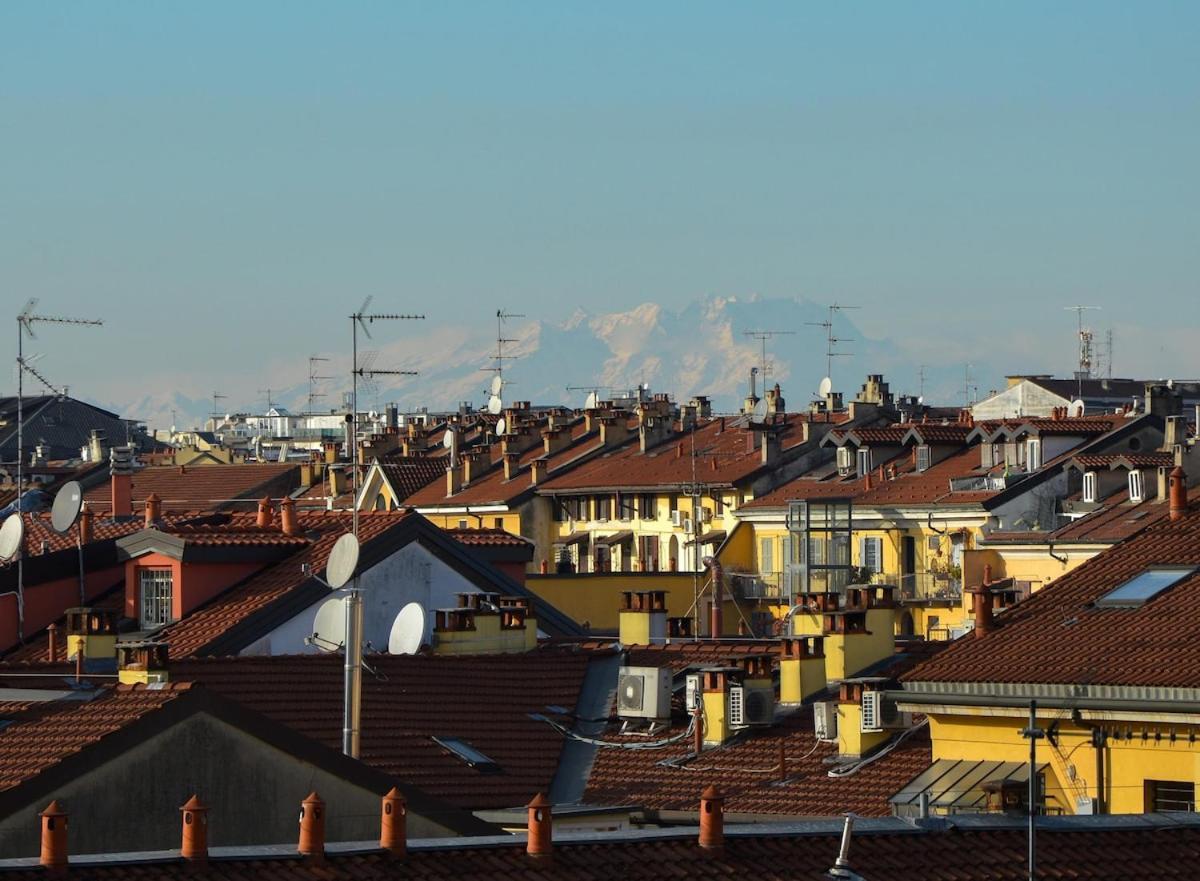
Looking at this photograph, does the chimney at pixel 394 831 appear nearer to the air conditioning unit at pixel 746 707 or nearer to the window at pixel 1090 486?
the air conditioning unit at pixel 746 707

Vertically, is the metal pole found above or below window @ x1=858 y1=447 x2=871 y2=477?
below

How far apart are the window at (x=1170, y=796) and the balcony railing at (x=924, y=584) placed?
2123 inches

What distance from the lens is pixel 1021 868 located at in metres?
24.5

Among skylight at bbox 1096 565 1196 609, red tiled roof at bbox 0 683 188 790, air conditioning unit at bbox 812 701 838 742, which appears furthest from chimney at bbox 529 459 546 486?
red tiled roof at bbox 0 683 188 790

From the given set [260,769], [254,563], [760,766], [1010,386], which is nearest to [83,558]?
[254,563]

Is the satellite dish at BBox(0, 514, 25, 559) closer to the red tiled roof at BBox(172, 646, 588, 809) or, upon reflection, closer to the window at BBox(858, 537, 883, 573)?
the red tiled roof at BBox(172, 646, 588, 809)

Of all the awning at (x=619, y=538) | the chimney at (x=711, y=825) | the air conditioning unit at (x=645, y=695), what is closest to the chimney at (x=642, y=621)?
the air conditioning unit at (x=645, y=695)

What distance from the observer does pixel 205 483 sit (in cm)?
11669

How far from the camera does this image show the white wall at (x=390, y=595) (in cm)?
4194

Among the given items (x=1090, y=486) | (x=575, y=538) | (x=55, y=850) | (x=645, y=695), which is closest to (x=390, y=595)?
(x=645, y=695)

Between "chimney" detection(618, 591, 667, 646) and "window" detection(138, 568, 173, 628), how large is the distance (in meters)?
6.59

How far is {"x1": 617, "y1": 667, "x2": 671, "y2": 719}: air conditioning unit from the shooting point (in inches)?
1485

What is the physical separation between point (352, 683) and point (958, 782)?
6471 millimetres

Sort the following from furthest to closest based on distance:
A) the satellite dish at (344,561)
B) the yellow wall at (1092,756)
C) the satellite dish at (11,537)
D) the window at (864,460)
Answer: the window at (864,460)
the satellite dish at (11,537)
the satellite dish at (344,561)
the yellow wall at (1092,756)
